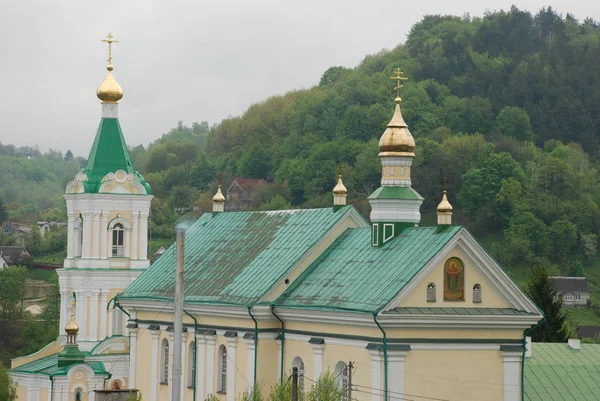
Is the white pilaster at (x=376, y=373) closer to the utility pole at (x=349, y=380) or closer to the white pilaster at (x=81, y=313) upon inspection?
the utility pole at (x=349, y=380)

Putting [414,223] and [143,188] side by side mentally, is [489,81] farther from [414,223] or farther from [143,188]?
[414,223]

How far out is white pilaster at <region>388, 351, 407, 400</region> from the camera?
37.5 m

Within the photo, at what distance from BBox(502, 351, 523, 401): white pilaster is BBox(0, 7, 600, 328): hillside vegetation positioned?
63.5 meters

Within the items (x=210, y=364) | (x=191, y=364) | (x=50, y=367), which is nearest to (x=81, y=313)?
(x=50, y=367)

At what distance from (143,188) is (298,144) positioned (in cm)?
8576

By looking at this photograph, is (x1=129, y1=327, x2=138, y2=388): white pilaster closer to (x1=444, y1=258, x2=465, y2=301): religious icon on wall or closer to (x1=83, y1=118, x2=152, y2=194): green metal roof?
(x1=83, y1=118, x2=152, y2=194): green metal roof

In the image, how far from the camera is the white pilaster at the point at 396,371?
3750 centimetres

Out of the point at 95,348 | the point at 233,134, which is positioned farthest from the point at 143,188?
the point at 233,134

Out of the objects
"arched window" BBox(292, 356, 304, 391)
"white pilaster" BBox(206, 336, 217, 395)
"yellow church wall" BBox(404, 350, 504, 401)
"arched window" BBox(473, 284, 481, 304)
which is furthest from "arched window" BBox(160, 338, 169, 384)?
"arched window" BBox(473, 284, 481, 304)

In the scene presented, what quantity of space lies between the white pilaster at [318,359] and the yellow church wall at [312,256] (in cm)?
245

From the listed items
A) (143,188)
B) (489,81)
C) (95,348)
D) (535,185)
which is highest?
(489,81)

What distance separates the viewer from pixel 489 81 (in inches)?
6348

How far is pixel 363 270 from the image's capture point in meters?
40.1

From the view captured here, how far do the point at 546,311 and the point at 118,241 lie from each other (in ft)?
47.9
